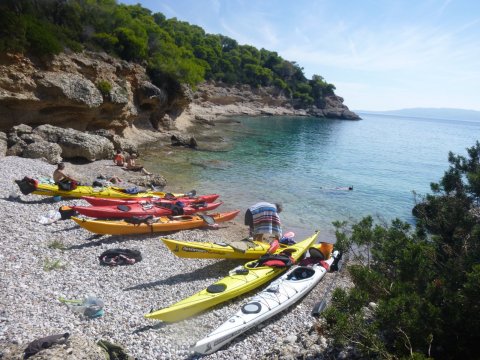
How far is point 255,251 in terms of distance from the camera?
10.0m

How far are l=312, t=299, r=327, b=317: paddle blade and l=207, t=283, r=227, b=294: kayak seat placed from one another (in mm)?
2100

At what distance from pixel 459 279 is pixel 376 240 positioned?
205 cm

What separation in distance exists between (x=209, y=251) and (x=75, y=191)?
276 inches

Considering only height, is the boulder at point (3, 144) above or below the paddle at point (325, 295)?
above

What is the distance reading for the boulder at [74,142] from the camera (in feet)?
60.5

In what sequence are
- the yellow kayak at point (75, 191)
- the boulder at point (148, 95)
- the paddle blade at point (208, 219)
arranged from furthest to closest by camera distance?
the boulder at point (148, 95)
the paddle blade at point (208, 219)
the yellow kayak at point (75, 191)

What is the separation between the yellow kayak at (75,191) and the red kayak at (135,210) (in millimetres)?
1749

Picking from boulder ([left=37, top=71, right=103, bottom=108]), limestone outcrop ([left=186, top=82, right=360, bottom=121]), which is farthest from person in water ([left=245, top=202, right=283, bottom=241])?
limestone outcrop ([left=186, top=82, right=360, bottom=121])

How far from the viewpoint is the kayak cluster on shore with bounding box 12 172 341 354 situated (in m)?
6.87

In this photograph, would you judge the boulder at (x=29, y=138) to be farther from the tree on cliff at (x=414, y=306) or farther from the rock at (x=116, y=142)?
the tree on cliff at (x=414, y=306)

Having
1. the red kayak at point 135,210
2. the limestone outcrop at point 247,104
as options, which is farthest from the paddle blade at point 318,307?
the limestone outcrop at point 247,104

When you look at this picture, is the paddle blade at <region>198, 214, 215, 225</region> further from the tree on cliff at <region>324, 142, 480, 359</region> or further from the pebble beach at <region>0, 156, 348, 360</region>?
the tree on cliff at <region>324, 142, 480, 359</region>

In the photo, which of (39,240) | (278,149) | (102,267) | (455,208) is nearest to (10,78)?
(39,240)

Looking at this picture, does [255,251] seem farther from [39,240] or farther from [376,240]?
[39,240]
